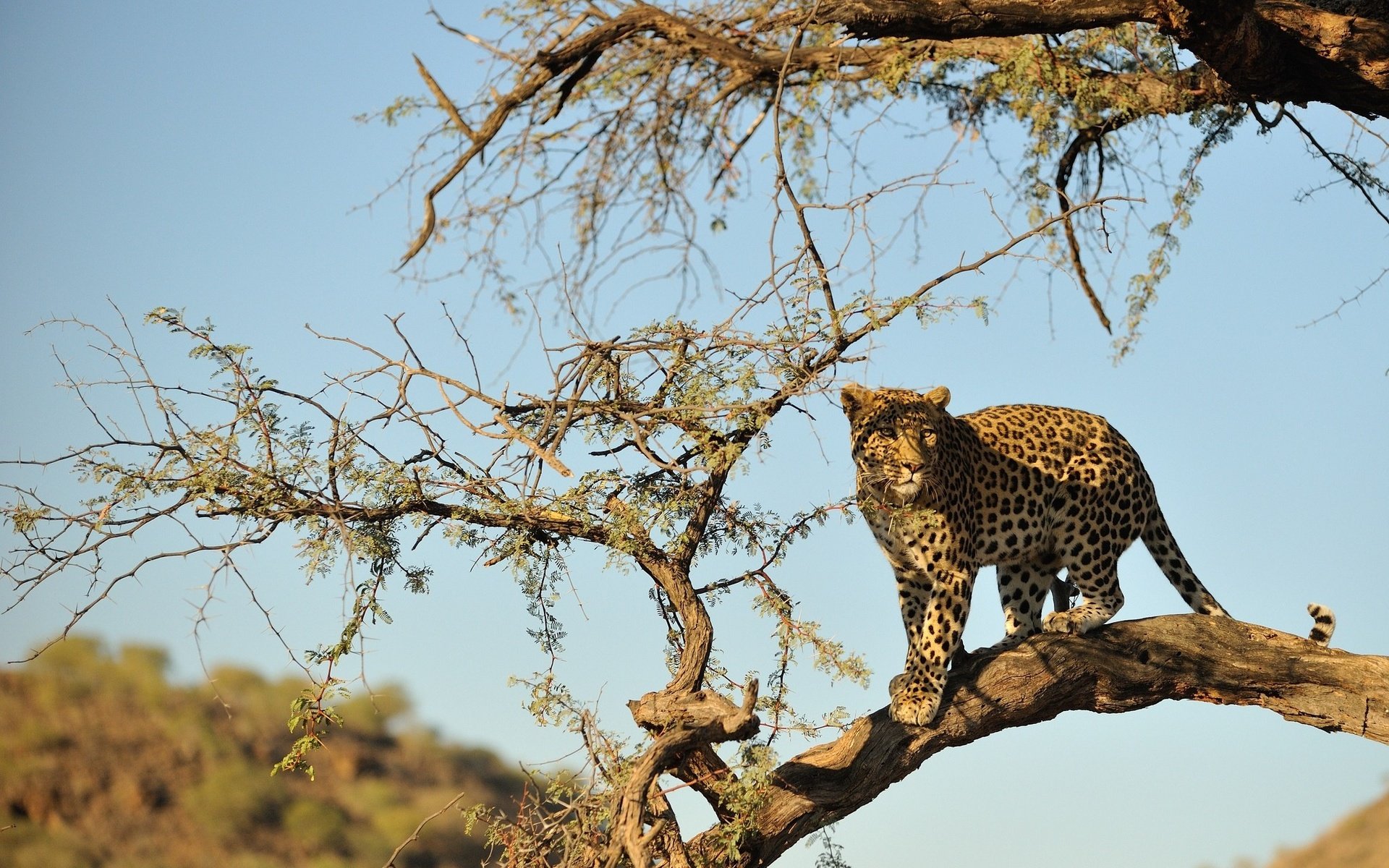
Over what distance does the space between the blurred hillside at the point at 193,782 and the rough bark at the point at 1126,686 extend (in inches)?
429

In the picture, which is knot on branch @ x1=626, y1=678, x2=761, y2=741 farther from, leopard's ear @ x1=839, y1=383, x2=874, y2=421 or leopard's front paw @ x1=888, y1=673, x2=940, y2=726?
leopard's ear @ x1=839, y1=383, x2=874, y2=421

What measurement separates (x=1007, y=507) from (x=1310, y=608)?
6.02 feet

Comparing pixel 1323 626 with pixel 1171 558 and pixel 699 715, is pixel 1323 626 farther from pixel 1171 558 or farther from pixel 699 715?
pixel 699 715

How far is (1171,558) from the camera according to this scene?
6.72m

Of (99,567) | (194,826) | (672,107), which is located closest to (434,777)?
(194,826)

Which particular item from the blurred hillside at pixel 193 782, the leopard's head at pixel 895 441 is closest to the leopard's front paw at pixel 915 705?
the leopard's head at pixel 895 441

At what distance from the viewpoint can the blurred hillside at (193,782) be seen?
1634cm

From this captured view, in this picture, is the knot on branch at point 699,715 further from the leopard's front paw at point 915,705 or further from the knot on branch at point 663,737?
the leopard's front paw at point 915,705

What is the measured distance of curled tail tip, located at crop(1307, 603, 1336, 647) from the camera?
6.45 meters

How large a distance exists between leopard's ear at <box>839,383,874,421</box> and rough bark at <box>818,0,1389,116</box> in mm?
1866

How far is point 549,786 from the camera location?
16.3ft

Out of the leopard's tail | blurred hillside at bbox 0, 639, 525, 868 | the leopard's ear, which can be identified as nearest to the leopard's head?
the leopard's ear

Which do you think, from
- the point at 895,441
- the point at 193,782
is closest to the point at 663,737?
the point at 895,441

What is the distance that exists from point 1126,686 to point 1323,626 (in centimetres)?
118
